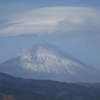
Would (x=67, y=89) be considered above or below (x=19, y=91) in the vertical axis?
above

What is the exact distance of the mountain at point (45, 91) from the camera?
108m

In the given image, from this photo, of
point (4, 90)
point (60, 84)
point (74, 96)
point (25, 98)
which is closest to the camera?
point (25, 98)

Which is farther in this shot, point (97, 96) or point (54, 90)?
point (54, 90)

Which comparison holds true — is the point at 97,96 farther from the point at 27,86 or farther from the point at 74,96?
the point at 27,86

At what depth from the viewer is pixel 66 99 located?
116 metres

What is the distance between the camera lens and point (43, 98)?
107 m

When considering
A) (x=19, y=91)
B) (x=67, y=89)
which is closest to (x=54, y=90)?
(x=67, y=89)

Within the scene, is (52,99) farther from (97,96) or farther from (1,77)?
(1,77)

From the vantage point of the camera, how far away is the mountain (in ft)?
353

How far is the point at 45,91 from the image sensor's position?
134 metres

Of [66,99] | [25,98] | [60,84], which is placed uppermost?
[60,84]

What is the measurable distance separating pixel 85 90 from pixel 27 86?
27.6m

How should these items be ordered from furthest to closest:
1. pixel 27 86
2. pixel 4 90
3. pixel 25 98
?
pixel 27 86, pixel 4 90, pixel 25 98

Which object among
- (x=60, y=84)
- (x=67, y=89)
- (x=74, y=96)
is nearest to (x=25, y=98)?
(x=74, y=96)
